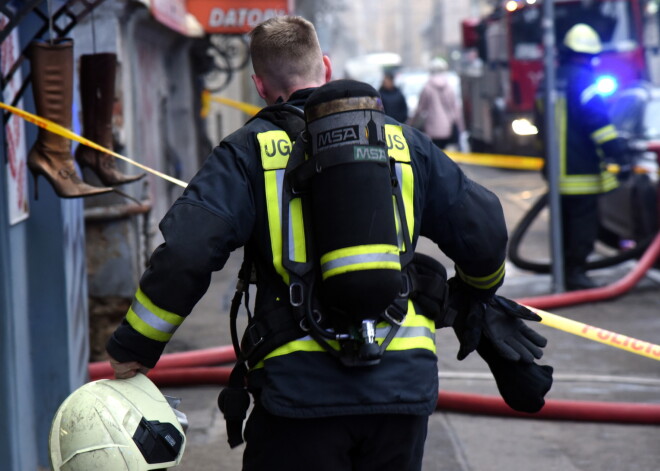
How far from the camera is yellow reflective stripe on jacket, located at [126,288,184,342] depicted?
9.52ft

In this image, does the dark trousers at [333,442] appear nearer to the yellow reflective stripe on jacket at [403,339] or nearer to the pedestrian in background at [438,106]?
the yellow reflective stripe on jacket at [403,339]

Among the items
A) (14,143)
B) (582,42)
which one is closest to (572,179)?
(582,42)

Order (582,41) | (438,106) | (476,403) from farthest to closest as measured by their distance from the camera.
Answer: (438,106)
(582,41)
(476,403)

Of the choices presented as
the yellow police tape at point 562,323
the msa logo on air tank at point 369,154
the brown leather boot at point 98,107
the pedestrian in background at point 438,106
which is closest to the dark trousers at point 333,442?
the msa logo on air tank at point 369,154

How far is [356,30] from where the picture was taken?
11225 centimetres

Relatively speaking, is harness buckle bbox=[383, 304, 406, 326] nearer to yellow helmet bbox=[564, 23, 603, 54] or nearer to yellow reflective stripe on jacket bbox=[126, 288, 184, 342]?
yellow reflective stripe on jacket bbox=[126, 288, 184, 342]

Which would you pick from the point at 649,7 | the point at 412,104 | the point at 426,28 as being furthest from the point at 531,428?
the point at 426,28

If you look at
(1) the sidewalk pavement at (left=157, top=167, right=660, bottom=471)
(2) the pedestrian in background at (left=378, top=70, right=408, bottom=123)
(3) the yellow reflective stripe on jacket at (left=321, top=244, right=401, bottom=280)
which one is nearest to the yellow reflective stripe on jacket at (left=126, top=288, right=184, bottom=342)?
(3) the yellow reflective stripe on jacket at (left=321, top=244, right=401, bottom=280)

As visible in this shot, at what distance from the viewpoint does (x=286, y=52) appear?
10.1 feet

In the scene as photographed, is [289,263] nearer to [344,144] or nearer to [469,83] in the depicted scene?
[344,144]

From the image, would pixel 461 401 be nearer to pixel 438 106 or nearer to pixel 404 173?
pixel 404 173

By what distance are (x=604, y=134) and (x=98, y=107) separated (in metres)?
4.97

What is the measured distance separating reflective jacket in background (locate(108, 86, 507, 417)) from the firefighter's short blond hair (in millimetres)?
63

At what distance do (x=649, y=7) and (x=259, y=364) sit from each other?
1660cm
